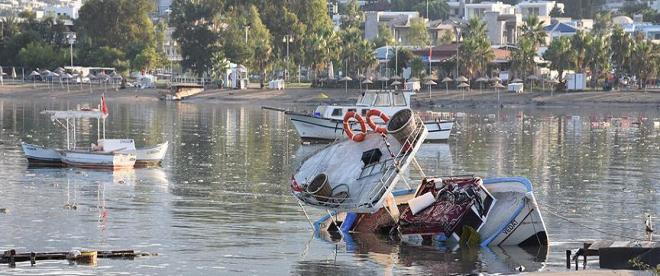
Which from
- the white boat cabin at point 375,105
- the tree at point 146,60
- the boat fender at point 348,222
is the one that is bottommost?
the boat fender at point 348,222

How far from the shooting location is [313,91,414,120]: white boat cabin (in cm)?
9194

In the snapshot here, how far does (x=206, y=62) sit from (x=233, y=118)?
57344 mm

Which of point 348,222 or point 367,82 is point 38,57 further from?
point 348,222

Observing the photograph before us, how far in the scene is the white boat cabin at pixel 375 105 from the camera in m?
91.9

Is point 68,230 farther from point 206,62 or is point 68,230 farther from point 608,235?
point 206,62

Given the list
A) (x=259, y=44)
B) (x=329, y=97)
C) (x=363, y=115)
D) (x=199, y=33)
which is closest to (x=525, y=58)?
(x=329, y=97)

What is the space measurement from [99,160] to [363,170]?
88.8 ft

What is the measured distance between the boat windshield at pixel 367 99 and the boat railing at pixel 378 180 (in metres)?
49.0

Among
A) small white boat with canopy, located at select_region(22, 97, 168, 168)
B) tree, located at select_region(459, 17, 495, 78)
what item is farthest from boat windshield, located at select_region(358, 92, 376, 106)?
tree, located at select_region(459, 17, 495, 78)

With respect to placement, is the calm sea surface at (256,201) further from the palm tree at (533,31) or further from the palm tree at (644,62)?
the palm tree at (533,31)

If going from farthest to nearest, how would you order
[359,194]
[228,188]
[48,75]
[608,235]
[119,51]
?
[119,51] < [48,75] < [228,188] < [608,235] < [359,194]

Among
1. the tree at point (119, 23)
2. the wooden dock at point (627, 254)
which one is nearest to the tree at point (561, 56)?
the tree at point (119, 23)

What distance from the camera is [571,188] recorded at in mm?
60750

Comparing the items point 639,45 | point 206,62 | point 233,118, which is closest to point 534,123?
point 233,118
